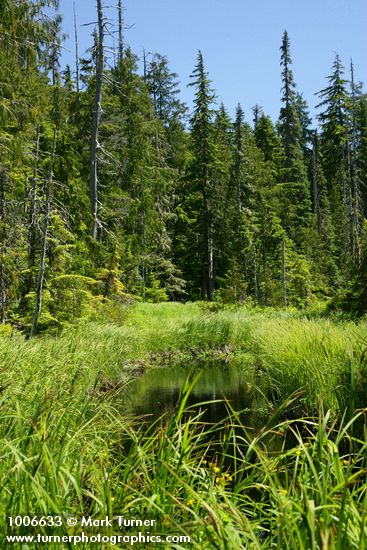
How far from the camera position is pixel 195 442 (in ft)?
10.3

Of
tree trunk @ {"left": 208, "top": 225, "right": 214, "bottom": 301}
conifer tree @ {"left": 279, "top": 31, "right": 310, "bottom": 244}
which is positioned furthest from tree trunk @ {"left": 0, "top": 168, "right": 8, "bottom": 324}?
conifer tree @ {"left": 279, "top": 31, "right": 310, "bottom": 244}

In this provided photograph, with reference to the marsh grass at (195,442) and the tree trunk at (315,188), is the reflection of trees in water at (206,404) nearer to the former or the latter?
the marsh grass at (195,442)

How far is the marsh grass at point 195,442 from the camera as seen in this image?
211 centimetres

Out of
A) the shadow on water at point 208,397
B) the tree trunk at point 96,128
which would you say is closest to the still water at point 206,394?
the shadow on water at point 208,397

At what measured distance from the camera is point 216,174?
36844 millimetres

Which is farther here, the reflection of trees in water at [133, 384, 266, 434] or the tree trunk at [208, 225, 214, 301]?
the tree trunk at [208, 225, 214, 301]

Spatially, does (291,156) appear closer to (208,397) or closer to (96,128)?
(96,128)

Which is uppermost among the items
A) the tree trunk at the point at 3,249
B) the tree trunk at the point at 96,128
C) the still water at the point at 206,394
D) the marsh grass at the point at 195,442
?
the tree trunk at the point at 96,128

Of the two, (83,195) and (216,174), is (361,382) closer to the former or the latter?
(83,195)

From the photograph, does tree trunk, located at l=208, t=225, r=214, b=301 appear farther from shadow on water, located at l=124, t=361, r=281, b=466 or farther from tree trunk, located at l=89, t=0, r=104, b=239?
shadow on water, located at l=124, t=361, r=281, b=466

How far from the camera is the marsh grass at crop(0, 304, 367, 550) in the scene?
2.11 m

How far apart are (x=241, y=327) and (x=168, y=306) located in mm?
6939

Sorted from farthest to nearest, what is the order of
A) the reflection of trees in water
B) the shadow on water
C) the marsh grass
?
the reflection of trees in water → the shadow on water → the marsh grass

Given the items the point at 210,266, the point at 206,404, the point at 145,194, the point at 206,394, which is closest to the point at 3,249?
the point at 206,394
